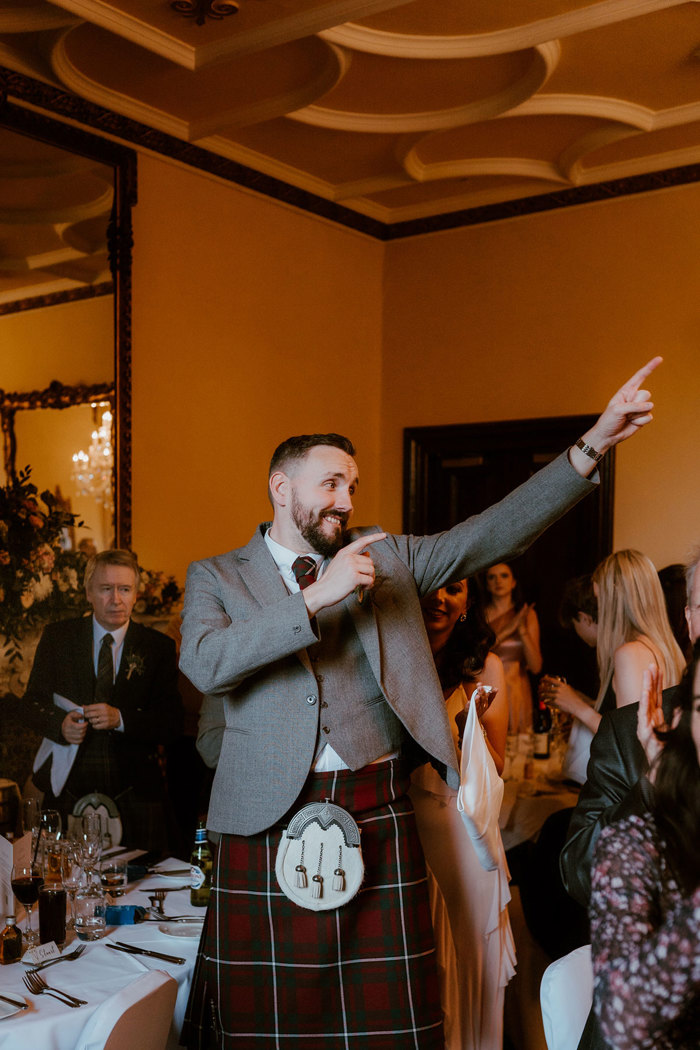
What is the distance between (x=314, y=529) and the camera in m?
2.42

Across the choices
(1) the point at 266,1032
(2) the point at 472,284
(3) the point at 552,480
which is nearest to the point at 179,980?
(1) the point at 266,1032

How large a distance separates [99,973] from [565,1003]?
979 mm

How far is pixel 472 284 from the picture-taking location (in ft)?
20.9

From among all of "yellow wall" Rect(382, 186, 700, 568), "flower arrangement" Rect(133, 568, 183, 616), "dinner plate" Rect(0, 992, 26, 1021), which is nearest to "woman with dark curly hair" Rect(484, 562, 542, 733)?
"yellow wall" Rect(382, 186, 700, 568)

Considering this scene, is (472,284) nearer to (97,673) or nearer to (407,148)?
(407,148)

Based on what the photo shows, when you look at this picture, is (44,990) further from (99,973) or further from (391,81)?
(391,81)

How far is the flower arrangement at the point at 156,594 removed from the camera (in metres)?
4.70

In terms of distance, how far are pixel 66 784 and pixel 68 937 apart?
1746 mm

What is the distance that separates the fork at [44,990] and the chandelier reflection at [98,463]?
102 inches

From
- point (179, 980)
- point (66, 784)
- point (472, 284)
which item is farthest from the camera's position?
point (472, 284)

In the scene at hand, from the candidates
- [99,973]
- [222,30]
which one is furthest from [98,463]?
[99,973]

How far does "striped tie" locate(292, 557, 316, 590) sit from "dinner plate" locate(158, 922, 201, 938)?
848 mm

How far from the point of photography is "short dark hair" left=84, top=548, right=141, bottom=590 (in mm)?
4328

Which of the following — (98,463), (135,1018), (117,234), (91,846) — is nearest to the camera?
(135,1018)
